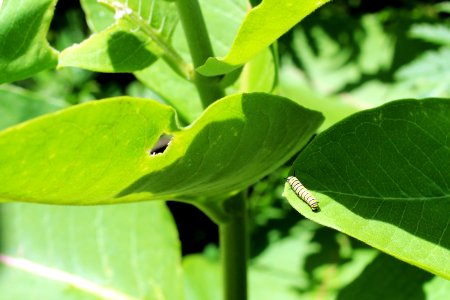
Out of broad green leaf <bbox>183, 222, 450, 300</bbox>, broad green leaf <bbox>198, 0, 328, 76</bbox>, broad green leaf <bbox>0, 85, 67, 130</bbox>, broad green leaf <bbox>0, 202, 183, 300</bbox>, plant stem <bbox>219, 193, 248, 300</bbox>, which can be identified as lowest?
broad green leaf <bbox>183, 222, 450, 300</bbox>

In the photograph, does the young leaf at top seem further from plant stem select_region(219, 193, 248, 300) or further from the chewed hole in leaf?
plant stem select_region(219, 193, 248, 300)

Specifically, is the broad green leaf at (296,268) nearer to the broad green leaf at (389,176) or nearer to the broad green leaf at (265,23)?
the broad green leaf at (389,176)

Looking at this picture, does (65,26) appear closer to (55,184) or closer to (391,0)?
(391,0)

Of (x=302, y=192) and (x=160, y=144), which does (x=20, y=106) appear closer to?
(x=160, y=144)

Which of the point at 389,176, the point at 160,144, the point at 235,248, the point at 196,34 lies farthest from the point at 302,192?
the point at 160,144

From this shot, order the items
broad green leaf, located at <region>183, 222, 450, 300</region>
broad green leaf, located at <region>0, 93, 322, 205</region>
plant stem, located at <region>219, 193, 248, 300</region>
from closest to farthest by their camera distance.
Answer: broad green leaf, located at <region>0, 93, 322, 205</region> < plant stem, located at <region>219, 193, 248, 300</region> < broad green leaf, located at <region>183, 222, 450, 300</region>

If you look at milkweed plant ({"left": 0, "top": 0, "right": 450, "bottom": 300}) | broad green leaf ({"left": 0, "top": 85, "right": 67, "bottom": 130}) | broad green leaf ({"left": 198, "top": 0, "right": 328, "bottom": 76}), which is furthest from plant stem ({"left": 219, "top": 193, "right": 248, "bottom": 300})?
broad green leaf ({"left": 0, "top": 85, "right": 67, "bottom": 130})

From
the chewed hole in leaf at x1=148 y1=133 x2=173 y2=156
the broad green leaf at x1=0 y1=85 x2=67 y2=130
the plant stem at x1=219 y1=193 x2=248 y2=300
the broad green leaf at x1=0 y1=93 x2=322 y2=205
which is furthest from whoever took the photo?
the broad green leaf at x1=0 y1=85 x2=67 y2=130
